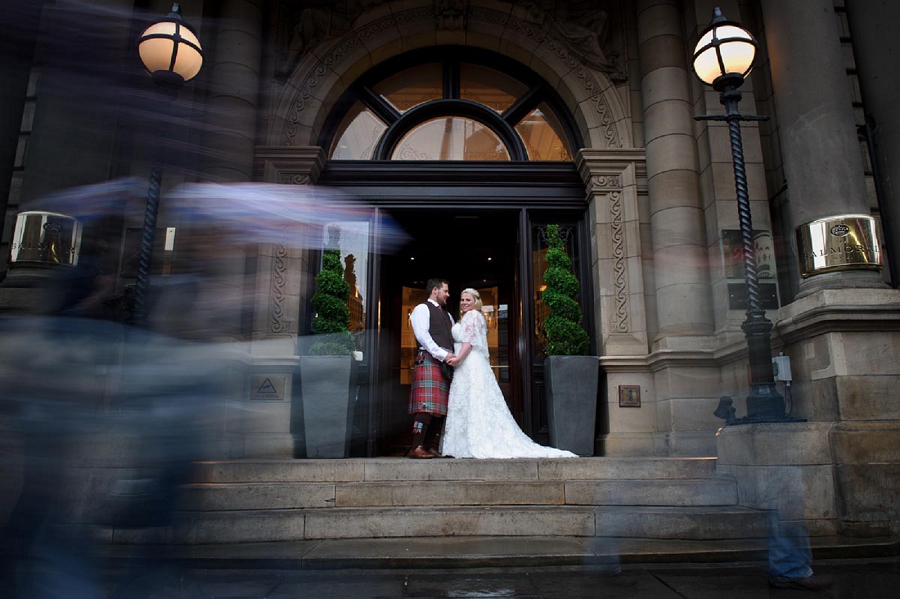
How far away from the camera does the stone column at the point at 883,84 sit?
756 centimetres

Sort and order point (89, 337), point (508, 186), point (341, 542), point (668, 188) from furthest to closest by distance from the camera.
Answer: point (508, 186)
point (668, 188)
point (341, 542)
point (89, 337)

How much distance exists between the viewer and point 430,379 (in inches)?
307

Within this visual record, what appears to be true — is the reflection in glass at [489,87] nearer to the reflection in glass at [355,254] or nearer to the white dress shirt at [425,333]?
the reflection in glass at [355,254]

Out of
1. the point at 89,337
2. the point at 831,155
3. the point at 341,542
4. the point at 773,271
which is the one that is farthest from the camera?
the point at 773,271

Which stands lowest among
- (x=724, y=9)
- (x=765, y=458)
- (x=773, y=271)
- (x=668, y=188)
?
(x=765, y=458)

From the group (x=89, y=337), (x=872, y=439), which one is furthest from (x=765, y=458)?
(x=89, y=337)

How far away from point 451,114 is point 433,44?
3.90ft

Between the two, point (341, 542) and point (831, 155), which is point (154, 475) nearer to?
point (341, 542)

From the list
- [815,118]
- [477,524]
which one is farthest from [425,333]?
[815,118]

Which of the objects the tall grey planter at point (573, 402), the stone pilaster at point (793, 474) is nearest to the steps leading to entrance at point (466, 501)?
the stone pilaster at point (793, 474)

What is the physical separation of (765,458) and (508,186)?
19.5 ft

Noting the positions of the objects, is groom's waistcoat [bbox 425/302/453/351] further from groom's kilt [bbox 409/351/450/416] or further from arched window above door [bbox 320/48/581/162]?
arched window above door [bbox 320/48/581/162]

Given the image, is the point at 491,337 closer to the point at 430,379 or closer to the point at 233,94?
the point at 430,379

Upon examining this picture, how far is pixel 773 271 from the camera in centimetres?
828
